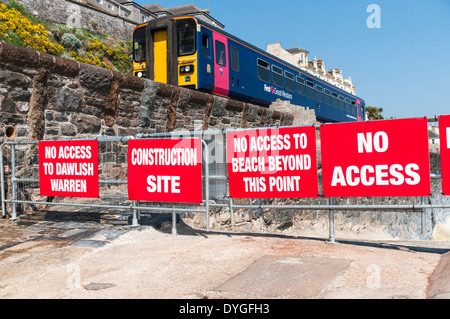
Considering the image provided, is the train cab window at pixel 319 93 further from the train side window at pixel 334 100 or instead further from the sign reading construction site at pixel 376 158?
the sign reading construction site at pixel 376 158

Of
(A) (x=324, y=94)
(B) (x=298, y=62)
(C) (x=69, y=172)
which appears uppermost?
(B) (x=298, y=62)

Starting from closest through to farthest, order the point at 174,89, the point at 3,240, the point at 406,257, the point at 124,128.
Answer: the point at 406,257 → the point at 3,240 → the point at 124,128 → the point at 174,89

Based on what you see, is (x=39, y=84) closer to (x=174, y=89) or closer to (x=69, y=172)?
(x=69, y=172)

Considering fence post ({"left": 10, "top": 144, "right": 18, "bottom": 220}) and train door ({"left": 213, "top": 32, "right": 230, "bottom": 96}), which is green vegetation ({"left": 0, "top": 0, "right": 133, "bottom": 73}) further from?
fence post ({"left": 10, "top": 144, "right": 18, "bottom": 220})

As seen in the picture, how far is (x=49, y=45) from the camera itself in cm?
2355

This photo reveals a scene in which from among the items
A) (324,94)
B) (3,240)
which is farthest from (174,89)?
(324,94)

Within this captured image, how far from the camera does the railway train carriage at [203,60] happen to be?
12742mm

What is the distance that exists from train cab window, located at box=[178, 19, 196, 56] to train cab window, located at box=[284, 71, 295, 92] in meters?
6.77

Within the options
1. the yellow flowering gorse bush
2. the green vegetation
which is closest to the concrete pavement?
the green vegetation

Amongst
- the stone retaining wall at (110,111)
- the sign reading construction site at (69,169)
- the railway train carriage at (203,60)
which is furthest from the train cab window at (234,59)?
the sign reading construction site at (69,169)

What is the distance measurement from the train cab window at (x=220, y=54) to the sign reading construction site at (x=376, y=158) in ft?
31.1

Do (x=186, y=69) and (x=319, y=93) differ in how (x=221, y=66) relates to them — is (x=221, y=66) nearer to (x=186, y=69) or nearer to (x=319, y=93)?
(x=186, y=69)

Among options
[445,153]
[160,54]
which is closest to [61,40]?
[160,54]
